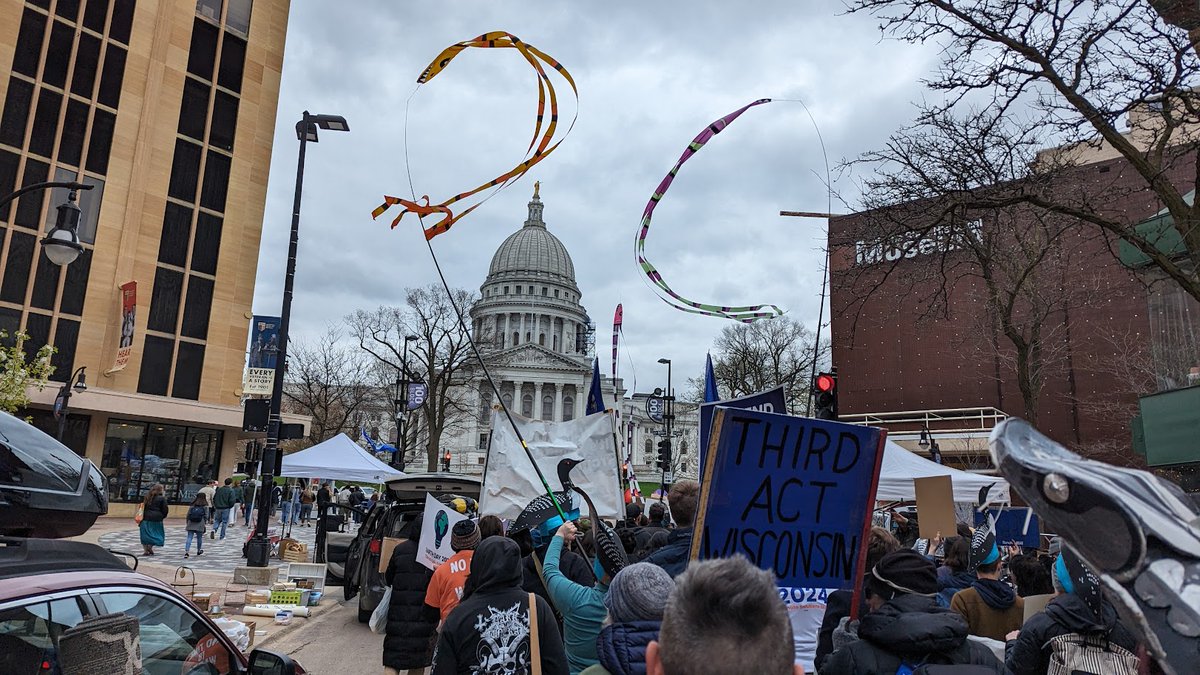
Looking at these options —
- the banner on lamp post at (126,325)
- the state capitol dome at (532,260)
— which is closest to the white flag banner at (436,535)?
the banner on lamp post at (126,325)

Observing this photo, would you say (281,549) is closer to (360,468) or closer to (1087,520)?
(360,468)

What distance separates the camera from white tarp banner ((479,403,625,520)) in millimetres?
9367

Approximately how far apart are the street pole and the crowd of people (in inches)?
349

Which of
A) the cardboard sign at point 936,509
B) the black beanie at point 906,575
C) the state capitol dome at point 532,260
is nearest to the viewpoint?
the black beanie at point 906,575

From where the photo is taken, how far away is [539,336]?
116500mm

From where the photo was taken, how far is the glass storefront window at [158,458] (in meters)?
33.1

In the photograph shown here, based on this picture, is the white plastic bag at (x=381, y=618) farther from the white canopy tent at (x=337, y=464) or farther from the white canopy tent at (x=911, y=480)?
the white canopy tent at (x=337, y=464)

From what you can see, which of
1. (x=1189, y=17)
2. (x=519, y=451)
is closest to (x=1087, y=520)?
(x=519, y=451)

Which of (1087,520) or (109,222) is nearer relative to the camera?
(1087,520)

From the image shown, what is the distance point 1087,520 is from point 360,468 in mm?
18059

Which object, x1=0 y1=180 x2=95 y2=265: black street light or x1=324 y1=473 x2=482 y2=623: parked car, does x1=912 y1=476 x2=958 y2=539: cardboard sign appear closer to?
x1=324 y1=473 x2=482 y2=623: parked car

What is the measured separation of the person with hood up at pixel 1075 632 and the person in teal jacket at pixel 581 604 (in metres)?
2.00

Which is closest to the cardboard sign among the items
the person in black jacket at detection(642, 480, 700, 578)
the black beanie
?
the person in black jacket at detection(642, 480, 700, 578)

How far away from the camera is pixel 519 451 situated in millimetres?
9641
